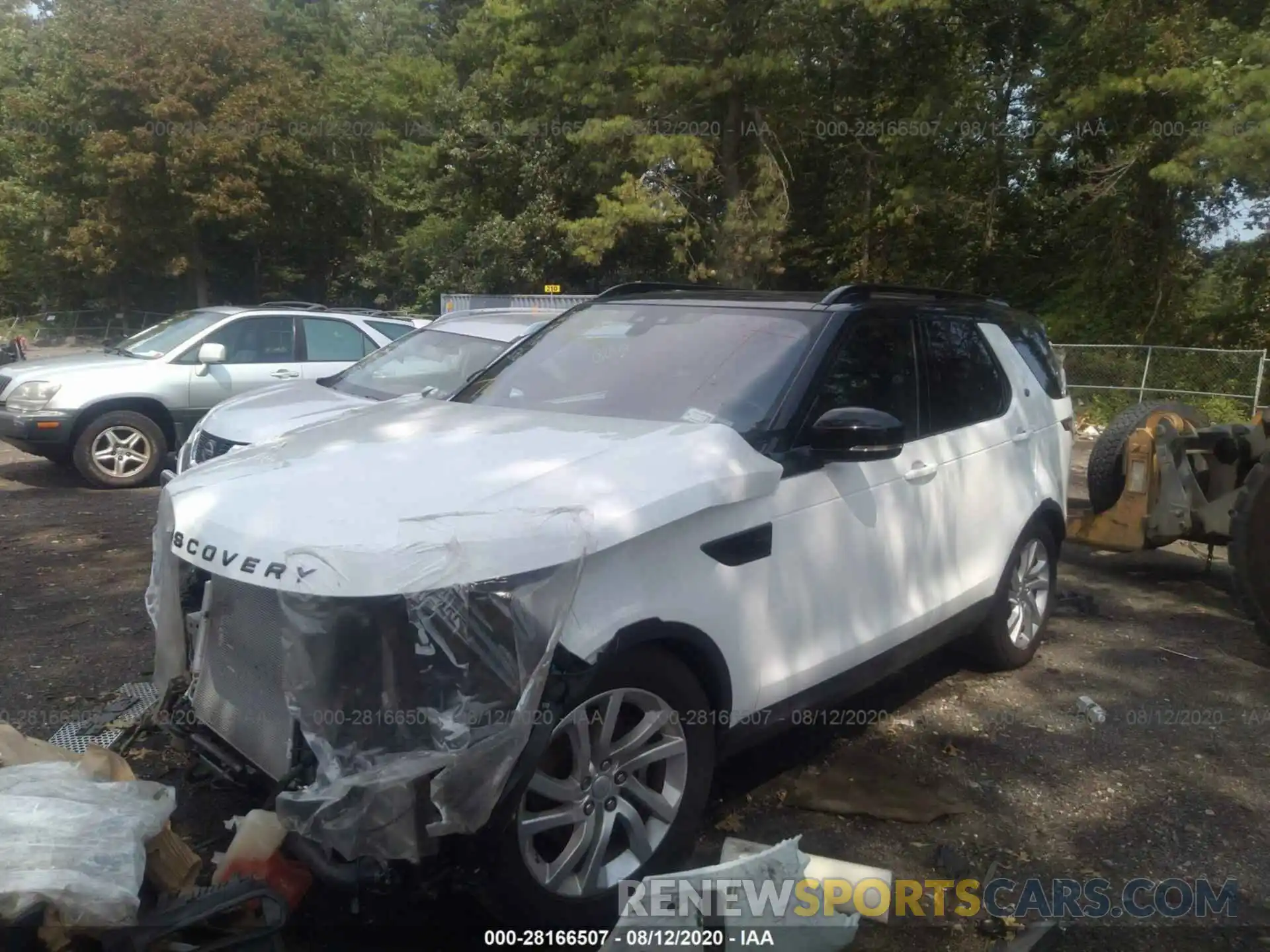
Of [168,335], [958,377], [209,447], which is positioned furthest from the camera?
[168,335]

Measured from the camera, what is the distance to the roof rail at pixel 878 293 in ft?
13.8

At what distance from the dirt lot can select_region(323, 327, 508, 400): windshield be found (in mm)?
1971

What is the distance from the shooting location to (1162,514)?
668 centimetres

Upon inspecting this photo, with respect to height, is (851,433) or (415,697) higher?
(851,433)

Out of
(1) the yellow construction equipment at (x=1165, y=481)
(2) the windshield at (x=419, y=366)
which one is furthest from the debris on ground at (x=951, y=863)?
(2) the windshield at (x=419, y=366)

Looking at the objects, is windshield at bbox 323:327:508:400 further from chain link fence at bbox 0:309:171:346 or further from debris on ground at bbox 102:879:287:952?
chain link fence at bbox 0:309:171:346

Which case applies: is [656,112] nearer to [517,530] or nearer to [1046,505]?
[1046,505]

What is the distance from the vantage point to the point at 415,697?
2.63 metres

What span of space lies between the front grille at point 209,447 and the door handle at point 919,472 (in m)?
4.15

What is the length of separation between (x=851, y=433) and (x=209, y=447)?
183 inches

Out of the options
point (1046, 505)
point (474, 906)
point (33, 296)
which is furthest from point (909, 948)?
point (33, 296)

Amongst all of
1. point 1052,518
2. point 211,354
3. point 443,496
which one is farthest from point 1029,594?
point 211,354

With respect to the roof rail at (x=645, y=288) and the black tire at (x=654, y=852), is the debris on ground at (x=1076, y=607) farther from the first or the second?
the black tire at (x=654, y=852)

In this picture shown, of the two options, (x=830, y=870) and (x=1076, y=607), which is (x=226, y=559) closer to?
(x=830, y=870)
